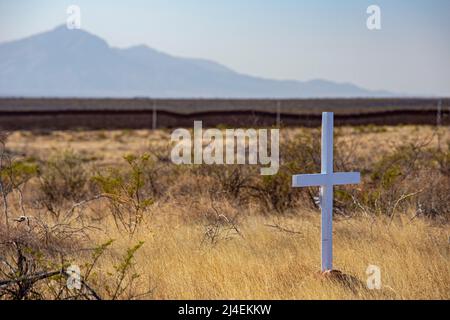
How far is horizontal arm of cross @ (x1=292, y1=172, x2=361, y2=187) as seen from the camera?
6.32 meters

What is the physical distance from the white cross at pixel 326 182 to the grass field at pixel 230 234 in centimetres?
24

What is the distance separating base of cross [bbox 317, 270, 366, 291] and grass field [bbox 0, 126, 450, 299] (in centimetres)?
2

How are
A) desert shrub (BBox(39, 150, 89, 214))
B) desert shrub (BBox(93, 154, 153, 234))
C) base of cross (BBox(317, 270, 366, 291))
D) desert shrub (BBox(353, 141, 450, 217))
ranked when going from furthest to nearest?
desert shrub (BBox(39, 150, 89, 214)) < desert shrub (BBox(353, 141, 450, 217)) < desert shrub (BBox(93, 154, 153, 234)) < base of cross (BBox(317, 270, 366, 291))

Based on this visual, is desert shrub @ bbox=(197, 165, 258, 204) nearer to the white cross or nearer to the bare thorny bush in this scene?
the bare thorny bush

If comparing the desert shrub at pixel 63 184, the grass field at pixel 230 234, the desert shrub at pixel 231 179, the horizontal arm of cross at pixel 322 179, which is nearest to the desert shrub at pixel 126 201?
the grass field at pixel 230 234

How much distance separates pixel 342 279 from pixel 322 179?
998 mm

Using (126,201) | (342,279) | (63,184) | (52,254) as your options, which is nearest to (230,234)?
(126,201)

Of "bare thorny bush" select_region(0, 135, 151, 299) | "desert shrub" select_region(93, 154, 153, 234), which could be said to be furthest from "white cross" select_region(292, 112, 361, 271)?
"desert shrub" select_region(93, 154, 153, 234)

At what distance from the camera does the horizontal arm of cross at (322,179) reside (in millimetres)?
6316

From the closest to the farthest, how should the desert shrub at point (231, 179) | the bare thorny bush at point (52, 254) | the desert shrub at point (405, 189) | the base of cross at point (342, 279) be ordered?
the bare thorny bush at point (52, 254) → the base of cross at point (342, 279) → the desert shrub at point (405, 189) → the desert shrub at point (231, 179)

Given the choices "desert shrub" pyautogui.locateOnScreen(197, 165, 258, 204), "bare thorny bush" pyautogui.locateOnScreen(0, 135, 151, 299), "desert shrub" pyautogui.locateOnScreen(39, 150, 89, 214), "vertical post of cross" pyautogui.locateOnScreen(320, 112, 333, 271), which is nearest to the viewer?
"bare thorny bush" pyautogui.locateOnScreen(0, 135, 151, 299)

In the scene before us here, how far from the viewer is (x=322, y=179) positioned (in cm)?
652

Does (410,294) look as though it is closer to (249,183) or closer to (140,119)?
(249,183)

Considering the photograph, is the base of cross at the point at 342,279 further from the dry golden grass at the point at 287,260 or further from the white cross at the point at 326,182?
the white cross at the point at 326,182
